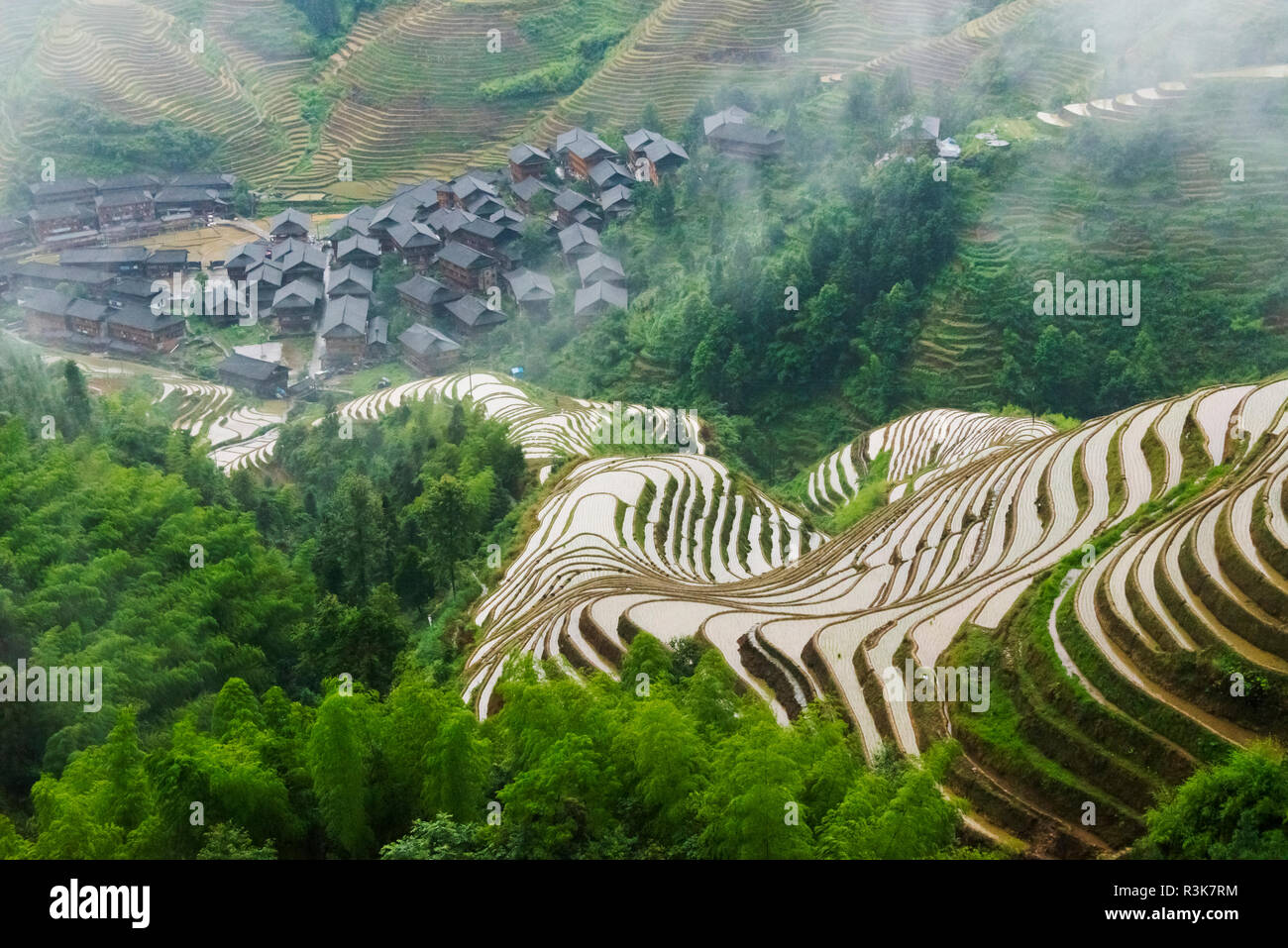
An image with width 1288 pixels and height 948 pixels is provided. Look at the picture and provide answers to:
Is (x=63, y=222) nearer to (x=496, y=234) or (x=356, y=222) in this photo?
(x=356, y=222)

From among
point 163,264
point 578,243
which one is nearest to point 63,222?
point 163,264

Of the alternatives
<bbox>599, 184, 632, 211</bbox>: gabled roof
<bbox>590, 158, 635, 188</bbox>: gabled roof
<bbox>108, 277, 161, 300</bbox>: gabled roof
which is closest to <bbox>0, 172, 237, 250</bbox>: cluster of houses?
<bbox>108, 277, 161, 300</bbox>: gabled roof

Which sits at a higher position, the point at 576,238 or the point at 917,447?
the point at 576,238

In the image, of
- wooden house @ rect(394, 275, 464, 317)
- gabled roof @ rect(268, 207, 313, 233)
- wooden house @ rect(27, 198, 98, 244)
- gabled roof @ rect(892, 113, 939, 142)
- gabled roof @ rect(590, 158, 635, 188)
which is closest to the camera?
gabled roof @ rect(892, 113, 939, 142)

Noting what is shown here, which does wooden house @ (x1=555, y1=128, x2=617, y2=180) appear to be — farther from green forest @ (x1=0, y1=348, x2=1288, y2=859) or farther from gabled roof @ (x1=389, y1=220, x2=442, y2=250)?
green forest @ (x1=0, y1=348, x2=1288, y2=859)

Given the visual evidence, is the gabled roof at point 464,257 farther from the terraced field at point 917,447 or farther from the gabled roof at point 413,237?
the terraced field at point 917,447

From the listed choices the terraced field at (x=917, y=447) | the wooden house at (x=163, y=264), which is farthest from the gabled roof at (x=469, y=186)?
the terraced field at (x=917, y=447)
